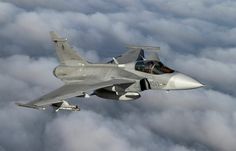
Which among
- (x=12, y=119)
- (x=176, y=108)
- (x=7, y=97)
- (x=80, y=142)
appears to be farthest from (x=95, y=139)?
(x=176, y=108)

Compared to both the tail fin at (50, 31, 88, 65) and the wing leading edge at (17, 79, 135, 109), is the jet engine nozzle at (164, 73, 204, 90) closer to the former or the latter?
the wing leading edge at (17, 79, 135, 109)

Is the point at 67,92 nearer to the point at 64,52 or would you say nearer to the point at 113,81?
the point at 113,81

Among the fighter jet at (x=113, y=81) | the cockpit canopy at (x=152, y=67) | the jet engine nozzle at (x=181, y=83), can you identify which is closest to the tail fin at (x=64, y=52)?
the fighter jet at (x=113, y=81)

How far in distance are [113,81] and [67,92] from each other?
3.88m

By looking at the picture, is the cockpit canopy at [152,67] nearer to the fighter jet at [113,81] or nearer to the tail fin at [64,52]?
the fighter jet at [113,81]

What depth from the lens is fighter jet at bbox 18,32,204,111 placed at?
2928cm

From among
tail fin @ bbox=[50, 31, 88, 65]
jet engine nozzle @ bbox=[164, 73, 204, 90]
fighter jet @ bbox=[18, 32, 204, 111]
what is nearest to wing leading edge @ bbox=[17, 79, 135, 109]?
fighter jet @ bbox=[18, 32, 204, 111]

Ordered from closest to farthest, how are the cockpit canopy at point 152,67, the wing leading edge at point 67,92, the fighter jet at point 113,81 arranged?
the wing leading edge at point 67,92, the fighter jet at point 113,81, the cockpit canopy at point 152,67

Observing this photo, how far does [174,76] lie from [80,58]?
9.64m

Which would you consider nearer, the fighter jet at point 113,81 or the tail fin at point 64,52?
the fighter jet at point 113,81

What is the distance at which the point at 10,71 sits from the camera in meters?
195

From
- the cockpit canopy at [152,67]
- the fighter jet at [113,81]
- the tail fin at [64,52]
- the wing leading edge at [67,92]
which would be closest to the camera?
the wing leading edge at [67,92]

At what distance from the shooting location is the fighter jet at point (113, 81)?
29281mm

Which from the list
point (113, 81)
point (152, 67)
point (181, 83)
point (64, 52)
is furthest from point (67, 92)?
point (181, 83)
